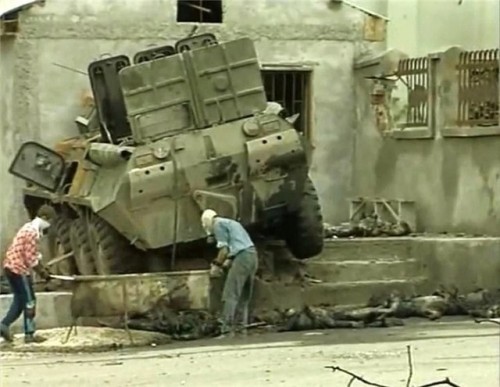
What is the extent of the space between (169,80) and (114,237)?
1.97 metres

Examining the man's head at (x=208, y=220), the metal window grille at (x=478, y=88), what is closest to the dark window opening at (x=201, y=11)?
the metal window grille at (x=478, y=88)

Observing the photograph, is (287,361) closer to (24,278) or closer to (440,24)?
(24,278)

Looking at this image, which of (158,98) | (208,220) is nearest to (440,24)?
(158,98)

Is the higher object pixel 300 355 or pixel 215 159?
pixel 215 159

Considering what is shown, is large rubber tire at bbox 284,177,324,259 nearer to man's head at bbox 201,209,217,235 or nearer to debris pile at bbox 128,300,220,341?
man's head at bbox 201,209,217,235

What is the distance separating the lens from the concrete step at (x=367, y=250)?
19.0m

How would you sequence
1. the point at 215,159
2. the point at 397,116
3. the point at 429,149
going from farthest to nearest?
the point at 397,116, the point at 429,149, the point at 215,159

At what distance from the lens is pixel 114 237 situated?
683 inches

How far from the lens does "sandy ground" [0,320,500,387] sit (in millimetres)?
11445

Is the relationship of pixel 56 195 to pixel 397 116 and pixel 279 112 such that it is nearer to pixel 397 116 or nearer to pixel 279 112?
pixel 279 112

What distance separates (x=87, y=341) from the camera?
15.1m

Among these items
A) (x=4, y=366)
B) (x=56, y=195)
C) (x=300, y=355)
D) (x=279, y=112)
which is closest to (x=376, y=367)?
(x=300, y=355)

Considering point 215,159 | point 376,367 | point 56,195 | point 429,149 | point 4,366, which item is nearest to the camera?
point 376,367

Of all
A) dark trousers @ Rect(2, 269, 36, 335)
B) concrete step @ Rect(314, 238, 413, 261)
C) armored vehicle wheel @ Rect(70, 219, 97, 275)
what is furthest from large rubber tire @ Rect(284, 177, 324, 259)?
dark trousers @ Rect(2, 269, 36, 335)
